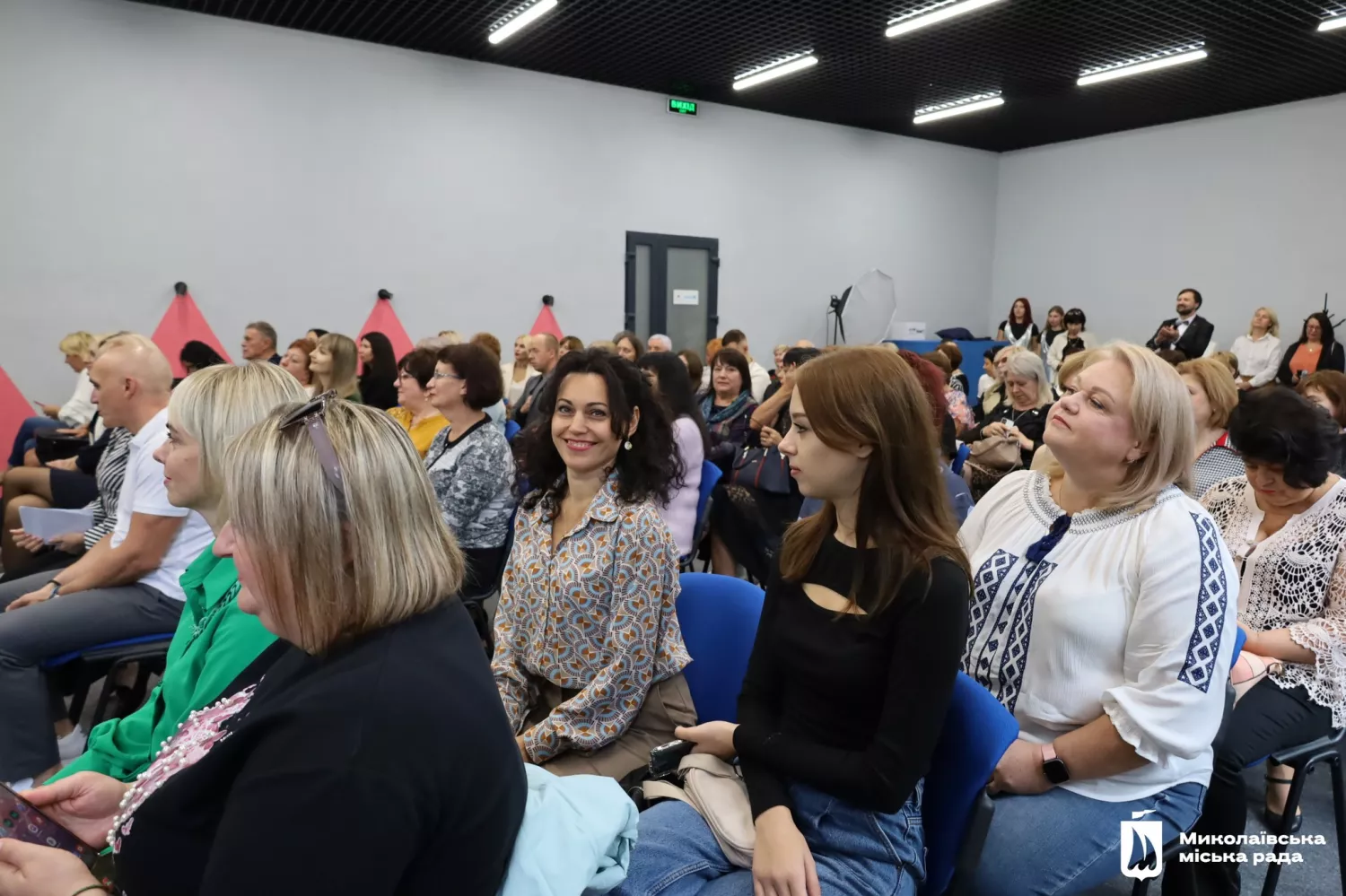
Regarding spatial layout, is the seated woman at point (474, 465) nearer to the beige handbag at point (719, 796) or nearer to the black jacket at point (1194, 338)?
the beige handbag at point (719, 796)

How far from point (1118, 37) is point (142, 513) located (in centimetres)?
778

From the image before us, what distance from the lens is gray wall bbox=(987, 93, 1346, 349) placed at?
27.2 ft

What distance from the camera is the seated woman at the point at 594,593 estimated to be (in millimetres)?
1688

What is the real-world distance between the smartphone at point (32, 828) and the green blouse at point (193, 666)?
24 cm

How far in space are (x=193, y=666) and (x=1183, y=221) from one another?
10899mm

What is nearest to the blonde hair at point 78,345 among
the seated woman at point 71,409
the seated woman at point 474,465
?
the seated woman at point 71,409

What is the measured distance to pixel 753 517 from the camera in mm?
3686

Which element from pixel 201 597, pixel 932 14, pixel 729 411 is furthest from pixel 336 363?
pixel 932 14

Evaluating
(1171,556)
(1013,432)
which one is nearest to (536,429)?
(1171,556)

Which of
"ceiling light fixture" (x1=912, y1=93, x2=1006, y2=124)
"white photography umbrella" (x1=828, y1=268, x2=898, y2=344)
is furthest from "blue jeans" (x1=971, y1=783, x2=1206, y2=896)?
"white photography umbrella" (x1=828, y1=268, x2=898, y2=344)

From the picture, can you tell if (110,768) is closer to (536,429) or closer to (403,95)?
(536,429)

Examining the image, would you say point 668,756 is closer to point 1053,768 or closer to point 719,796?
point 719,796

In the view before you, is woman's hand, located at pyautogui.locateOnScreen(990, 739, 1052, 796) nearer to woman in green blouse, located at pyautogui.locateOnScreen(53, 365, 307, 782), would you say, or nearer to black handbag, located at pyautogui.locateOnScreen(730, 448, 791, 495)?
woman in green blouse, located at pyautogui.locateOnScreen(53, 365, 307, 782)

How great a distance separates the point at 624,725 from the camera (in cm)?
171
